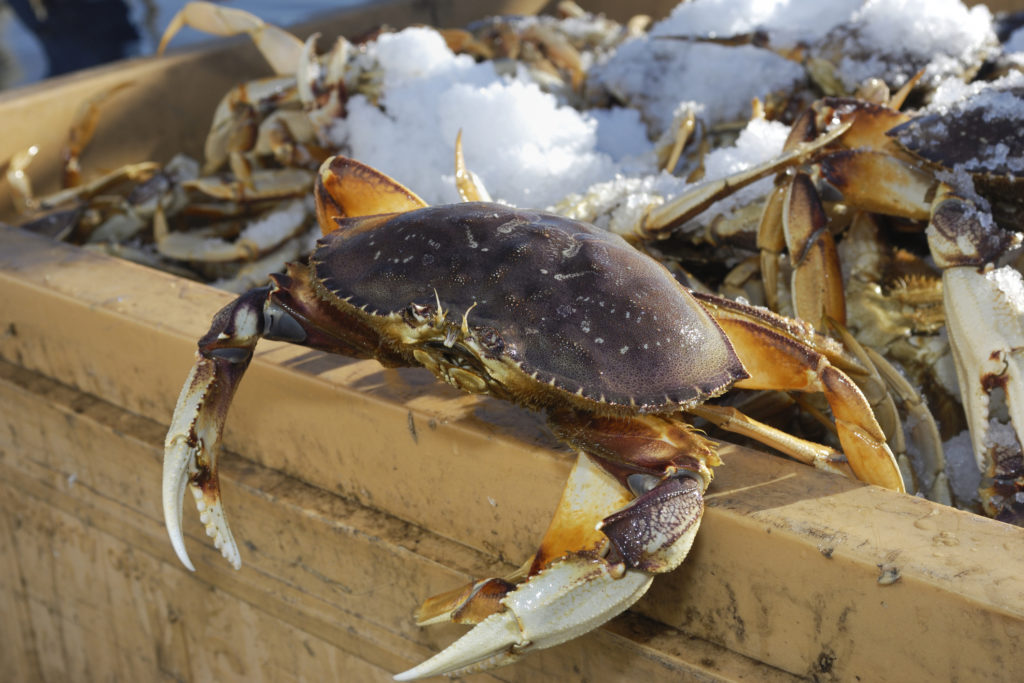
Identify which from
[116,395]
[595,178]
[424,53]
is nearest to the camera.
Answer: [116,395]

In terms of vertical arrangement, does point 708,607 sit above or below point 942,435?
above

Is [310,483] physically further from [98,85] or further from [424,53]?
[98,85]

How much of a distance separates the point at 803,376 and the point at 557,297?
0.32 m

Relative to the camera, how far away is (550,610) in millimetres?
824

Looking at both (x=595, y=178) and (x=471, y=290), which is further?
(x=595, y=178)

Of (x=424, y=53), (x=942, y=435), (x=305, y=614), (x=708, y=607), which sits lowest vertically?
(x=305, y=614)

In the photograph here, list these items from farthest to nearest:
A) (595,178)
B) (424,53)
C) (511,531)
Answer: (424,53) < (595,178) < (511,531)

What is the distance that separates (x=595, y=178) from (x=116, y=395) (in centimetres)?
92

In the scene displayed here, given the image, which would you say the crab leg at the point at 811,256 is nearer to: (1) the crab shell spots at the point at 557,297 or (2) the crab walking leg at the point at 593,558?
(1) the crab shell spots at the point at 557,297

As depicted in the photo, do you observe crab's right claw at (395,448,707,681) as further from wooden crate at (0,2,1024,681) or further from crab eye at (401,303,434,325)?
crab eye at (401,303,434,325)

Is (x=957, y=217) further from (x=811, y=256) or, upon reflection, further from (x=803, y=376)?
(x=803, y=376)

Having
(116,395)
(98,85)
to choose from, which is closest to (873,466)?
(116,395)

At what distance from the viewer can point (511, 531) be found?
3.53 ft

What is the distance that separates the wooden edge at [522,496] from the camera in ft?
2.73
